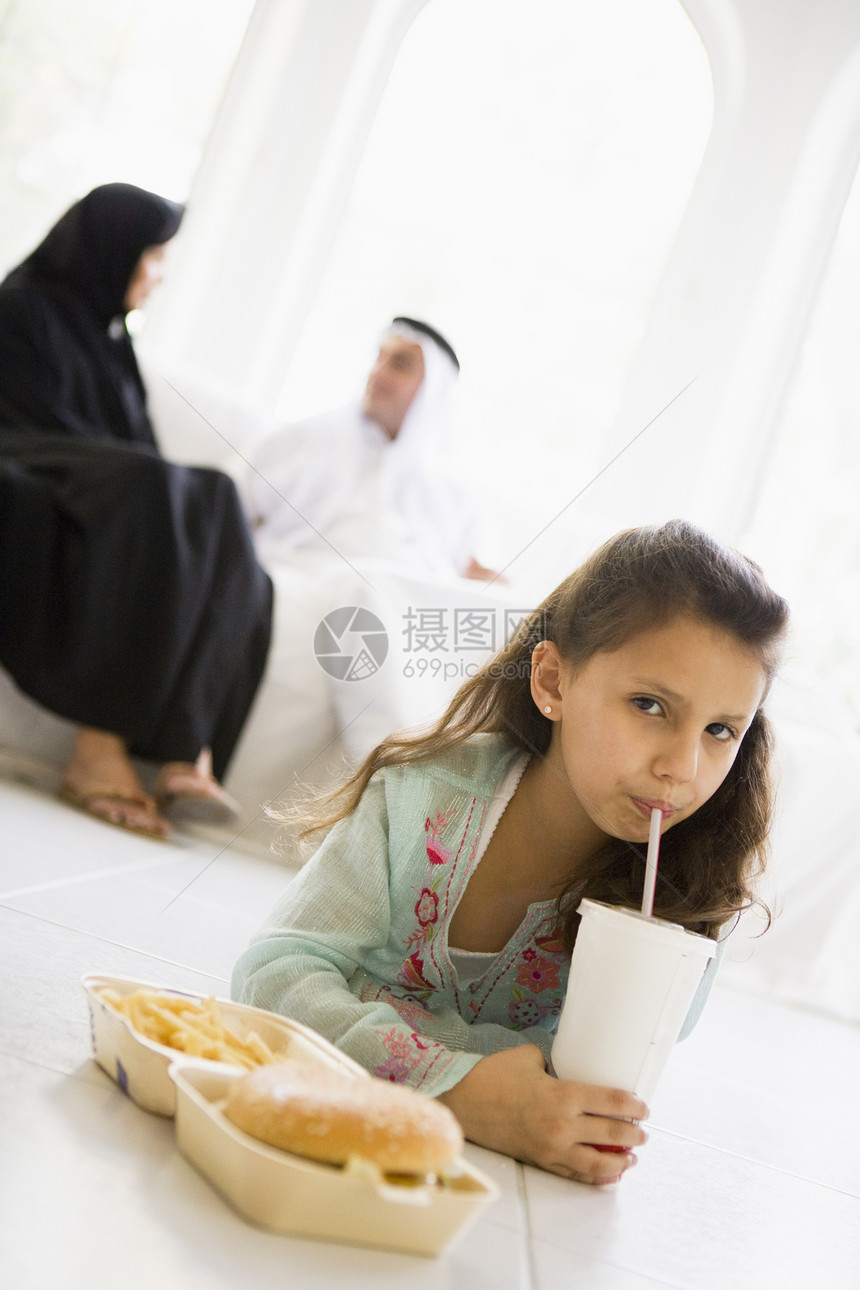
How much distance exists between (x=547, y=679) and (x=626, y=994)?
0.75 ft

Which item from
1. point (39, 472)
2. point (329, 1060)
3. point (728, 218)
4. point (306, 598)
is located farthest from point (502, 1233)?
point (728, 218)

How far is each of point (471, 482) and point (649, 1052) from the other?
1.44m

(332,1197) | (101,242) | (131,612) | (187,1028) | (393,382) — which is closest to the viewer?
(332,1197)

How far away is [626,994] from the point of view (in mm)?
501

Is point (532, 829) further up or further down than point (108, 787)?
further up

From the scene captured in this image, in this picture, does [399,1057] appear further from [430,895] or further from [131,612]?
[131,612]

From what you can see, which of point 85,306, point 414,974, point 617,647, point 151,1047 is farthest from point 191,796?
point 85,306

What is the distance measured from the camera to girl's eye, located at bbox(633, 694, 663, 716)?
0.60m

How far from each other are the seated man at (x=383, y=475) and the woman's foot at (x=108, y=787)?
0.40 m

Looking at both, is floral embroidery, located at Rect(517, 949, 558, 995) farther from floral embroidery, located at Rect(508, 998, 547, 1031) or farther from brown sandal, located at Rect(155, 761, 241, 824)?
brown sandal, located at Rect(155, 761, 241, 824)

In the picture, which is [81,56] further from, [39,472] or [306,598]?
[306,598]

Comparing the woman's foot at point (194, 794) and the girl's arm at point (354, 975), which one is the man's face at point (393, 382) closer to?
the woman's foot at point (194, 794)

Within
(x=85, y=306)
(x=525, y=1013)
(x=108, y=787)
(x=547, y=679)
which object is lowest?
(x=108, y=787)

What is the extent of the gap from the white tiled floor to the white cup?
0.19ft
